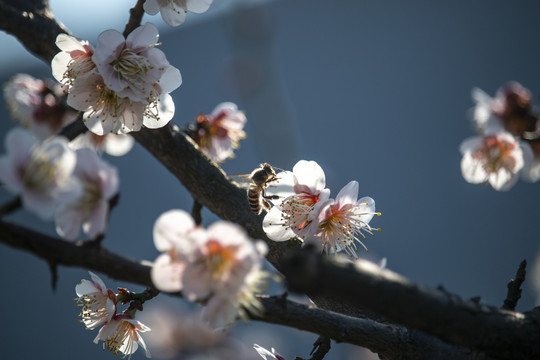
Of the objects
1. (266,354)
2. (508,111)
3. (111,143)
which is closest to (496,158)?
(508,111)

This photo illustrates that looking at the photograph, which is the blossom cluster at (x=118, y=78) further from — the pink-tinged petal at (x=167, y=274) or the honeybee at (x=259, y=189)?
the pink-tinged petal at (x=167, y=274)

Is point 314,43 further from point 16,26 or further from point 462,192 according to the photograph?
point 16,26

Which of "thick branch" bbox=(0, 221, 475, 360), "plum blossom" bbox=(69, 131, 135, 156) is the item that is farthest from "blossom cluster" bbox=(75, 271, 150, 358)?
"plum blossom" bbox=(69, 131, 135, 156)

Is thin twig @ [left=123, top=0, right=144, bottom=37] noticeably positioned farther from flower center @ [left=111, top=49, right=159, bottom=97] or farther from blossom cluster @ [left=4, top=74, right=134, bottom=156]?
blossom cluster @ [left=4, top=74, right=134, bottom=156]

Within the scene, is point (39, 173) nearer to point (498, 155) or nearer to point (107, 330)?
point (107, 330)

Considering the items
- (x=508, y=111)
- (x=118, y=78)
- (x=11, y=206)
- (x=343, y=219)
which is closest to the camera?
(x=11, y=206)

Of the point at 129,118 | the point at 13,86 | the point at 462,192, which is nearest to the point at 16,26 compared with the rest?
the point at 129,118
